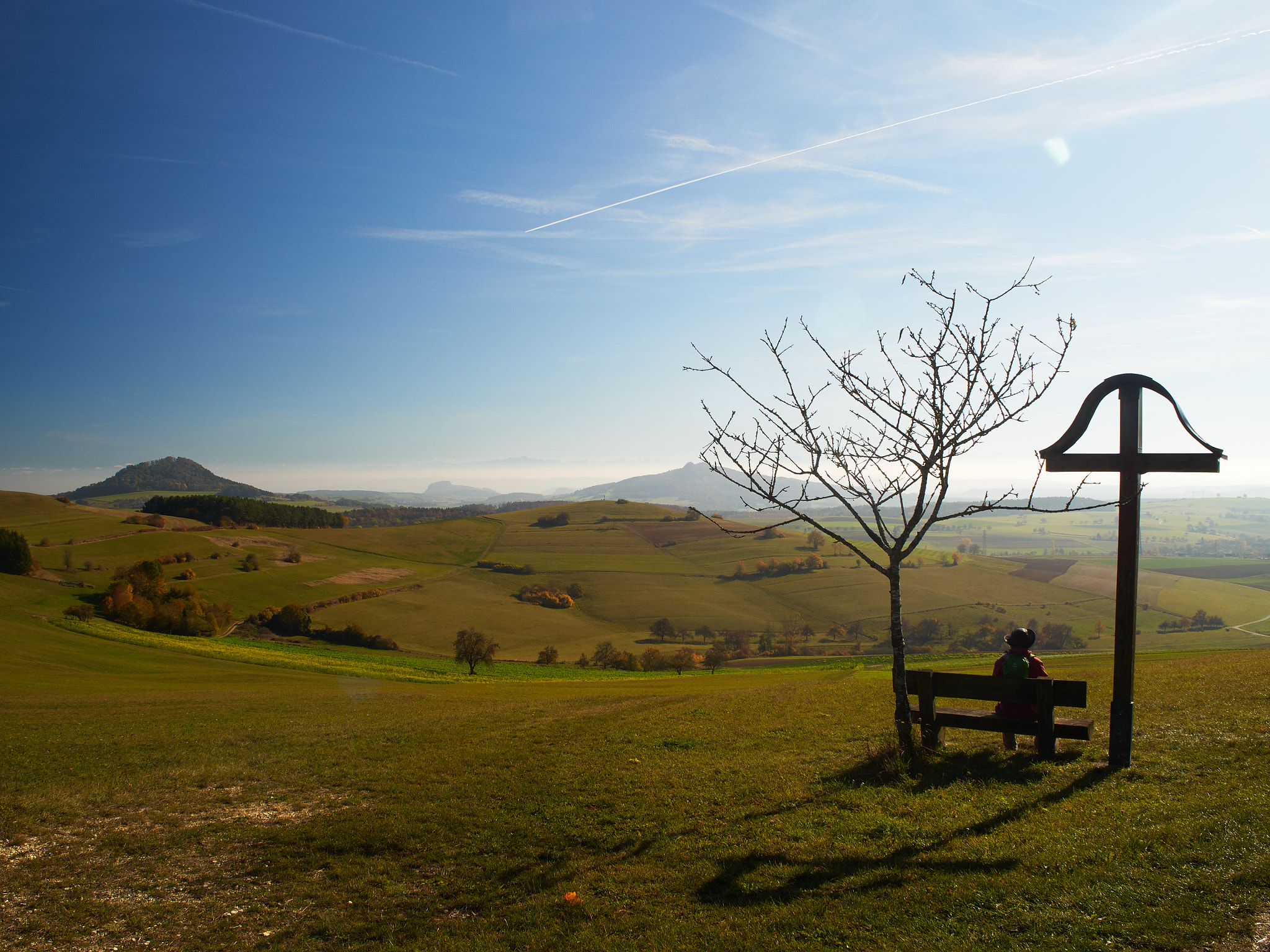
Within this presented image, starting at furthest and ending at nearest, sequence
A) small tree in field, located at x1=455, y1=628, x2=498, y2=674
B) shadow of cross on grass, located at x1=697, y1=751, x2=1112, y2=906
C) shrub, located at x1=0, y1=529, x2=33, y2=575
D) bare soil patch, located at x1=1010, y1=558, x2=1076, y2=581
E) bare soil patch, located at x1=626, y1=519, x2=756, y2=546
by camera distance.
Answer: bare soil patch, located at x1=626, y1=519, x2=756, y2=546
bare soil patch, located at x1=1010, y1=558, x2=1076, y2=581
shrub, located at x1=0, y1=529, x2=33, y2=575
small tree in field, located at x1=455, y1=628, x2=498, y2=674
shadow of cross on grass, located at x1=697, y1=751, x2=1112, y2=906

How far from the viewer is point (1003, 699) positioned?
9.25 metres

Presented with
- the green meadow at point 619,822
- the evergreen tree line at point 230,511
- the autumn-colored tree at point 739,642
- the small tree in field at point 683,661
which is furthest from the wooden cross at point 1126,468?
the evergreen tree line at point 230,511

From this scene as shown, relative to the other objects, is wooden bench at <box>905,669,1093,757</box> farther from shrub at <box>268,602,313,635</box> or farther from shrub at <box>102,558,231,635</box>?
shrub at <box>268,602,313,635</box>

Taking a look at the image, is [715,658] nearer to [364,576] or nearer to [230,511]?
[364,576]

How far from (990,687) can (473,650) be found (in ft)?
134

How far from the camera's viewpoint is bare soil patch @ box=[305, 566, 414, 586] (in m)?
90.3

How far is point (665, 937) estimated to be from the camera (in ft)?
18.5

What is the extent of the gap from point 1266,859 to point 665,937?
521cm

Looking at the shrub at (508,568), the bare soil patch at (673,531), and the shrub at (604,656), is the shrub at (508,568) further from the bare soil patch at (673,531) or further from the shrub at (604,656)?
the shrub at (604,656)

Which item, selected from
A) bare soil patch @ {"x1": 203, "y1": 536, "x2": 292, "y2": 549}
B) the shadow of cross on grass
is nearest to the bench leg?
the shadow of cross on grass

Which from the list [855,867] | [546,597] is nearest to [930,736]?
[855,867]

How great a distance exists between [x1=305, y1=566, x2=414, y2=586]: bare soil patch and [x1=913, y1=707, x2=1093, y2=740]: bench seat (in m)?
91.2

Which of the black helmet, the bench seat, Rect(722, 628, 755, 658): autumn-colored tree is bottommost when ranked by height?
Rect(722, 628, 755, 658): autumn-colored tree

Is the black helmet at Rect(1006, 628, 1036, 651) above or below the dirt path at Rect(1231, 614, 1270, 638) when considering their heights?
above
